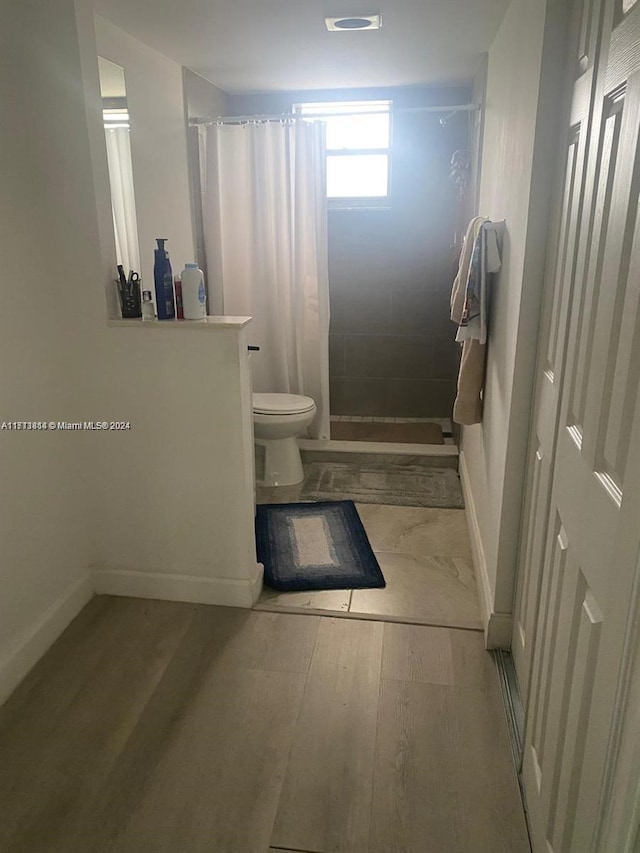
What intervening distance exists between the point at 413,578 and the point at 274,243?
206cm

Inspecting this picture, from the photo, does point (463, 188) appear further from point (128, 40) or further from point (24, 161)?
point (24, 161)

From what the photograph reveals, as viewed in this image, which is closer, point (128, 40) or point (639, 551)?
point (639, 551)

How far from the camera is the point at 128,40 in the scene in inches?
103

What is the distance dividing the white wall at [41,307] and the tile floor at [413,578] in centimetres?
81

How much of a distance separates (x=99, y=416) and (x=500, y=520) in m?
1.47

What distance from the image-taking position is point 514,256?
197 centimetres

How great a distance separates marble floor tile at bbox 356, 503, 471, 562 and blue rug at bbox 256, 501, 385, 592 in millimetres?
72

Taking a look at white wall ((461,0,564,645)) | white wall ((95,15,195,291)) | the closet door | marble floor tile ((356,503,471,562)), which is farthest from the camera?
marble floor tile ((356,503,471,562))

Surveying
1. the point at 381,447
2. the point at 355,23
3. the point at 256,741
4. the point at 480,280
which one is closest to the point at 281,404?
the point at 381,447

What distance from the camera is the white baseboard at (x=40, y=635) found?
1.94 meters

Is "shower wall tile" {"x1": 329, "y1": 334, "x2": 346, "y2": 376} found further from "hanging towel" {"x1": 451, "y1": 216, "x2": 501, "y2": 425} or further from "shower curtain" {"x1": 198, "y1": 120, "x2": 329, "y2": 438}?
"hanging towel" {"x1": 451, "y1": 216, "x2": 501, "y2": 425}

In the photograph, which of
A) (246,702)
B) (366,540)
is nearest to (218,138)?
(366,540)

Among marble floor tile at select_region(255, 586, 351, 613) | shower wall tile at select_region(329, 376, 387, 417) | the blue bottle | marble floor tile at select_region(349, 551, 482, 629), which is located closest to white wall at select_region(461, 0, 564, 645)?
marble floor tile at select_region(349, 551, 482, 629)

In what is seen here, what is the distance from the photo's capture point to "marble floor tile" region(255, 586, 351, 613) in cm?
A: 239
